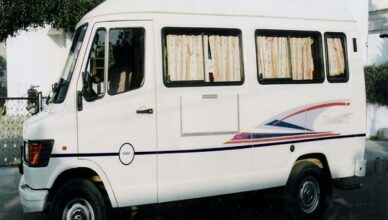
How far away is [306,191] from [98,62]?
3.40 m

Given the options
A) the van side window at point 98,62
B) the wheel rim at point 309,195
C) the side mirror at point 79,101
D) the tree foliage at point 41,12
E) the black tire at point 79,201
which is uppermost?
the tree foliage at point 41,12

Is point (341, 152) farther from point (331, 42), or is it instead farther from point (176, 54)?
point (176, 54)

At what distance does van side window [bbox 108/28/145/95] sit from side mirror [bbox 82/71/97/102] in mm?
218

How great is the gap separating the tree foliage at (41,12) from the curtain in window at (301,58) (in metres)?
4.21

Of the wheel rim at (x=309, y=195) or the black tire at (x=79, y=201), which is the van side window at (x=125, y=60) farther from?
the wheel rim at (x=309, y=195)

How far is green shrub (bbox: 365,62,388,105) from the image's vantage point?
1420 cm

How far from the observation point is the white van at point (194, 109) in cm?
Result: 582

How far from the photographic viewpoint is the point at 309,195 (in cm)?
731

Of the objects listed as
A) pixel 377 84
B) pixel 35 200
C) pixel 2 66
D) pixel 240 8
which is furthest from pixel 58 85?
pixel 2 66

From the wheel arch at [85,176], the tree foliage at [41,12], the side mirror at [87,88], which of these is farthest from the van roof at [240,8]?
the tree foliage at [41,12]

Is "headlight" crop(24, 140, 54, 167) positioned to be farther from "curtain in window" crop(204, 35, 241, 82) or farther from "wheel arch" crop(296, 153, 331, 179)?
"wheel arch" crop(296, 153, 331, 179)

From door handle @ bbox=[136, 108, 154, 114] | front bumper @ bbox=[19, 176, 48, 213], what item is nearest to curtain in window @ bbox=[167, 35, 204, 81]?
door handle @ bbox=[136, 108, 154, 114]

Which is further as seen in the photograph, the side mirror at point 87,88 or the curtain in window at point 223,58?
the curtain in window at point 223,58

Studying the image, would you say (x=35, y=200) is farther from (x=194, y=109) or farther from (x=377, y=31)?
(x=377, y=31)
